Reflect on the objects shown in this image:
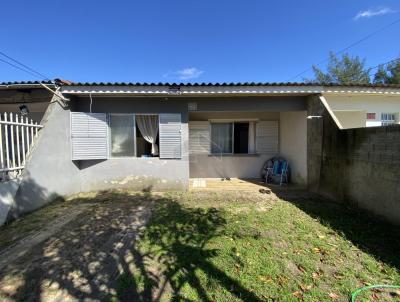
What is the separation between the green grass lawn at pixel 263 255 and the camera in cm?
244

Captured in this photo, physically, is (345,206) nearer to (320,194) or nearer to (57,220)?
(320,194)

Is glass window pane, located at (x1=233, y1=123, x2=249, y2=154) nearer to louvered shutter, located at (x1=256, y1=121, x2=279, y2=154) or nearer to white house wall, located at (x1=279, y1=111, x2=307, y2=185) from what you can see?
louvered shutter, located at (x1=256, y1=121, x2=279, y2=154)

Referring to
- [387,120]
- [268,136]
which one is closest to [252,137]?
[268,136]

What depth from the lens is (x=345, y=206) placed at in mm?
5180

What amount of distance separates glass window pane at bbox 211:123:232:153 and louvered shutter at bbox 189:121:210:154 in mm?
240

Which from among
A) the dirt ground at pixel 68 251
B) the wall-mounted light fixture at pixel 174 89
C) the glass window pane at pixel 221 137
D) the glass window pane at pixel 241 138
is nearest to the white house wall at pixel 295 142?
the glass window pane at pixel 241 138

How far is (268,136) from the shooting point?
864 cm

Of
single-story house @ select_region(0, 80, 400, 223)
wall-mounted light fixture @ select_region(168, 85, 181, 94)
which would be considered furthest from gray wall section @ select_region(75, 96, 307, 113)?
wall-mounted light fixture @ select_region(168, 85, 181, 94)

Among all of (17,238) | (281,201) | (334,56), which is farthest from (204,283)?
(334,56)

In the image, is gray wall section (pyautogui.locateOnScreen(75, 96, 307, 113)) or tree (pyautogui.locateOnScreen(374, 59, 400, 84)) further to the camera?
tree (pyautogui.locateOnScreen(374, 59, 400, 84))

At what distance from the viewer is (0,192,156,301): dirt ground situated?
2455 millimetres

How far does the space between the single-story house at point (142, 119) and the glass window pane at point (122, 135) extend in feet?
0.10

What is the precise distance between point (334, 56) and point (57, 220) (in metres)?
27.4

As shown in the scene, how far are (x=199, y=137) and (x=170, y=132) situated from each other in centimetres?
218
